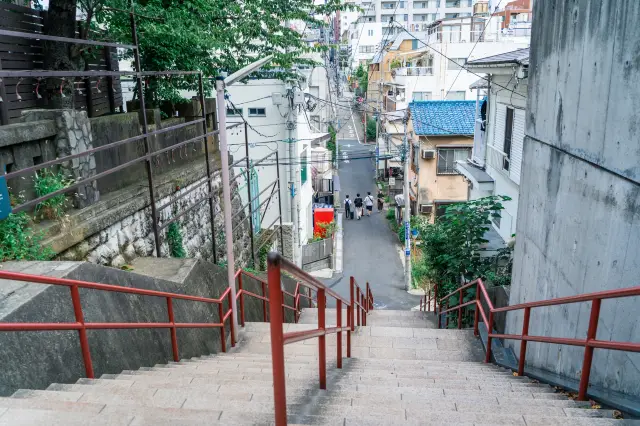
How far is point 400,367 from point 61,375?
339 centimetres

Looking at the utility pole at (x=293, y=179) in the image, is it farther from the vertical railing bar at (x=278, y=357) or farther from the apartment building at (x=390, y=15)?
the apartment building at (x=390, y=15)

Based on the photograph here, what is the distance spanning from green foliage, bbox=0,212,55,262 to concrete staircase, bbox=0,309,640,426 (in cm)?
147

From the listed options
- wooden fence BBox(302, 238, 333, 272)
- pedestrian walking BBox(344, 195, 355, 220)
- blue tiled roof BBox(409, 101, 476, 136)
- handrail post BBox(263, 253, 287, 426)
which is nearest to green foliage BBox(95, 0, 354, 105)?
handrail post BBox(263, 253, 287, 426)

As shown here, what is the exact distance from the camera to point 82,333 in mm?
3596

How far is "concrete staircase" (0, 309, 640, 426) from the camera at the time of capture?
2.81 metres

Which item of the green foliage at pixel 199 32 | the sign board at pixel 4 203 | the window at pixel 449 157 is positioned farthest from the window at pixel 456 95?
the sign board at pixel 4 203

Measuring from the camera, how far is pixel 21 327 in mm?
2992

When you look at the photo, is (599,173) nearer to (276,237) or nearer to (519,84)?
(519,84)

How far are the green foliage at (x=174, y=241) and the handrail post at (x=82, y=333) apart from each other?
3.86 metres

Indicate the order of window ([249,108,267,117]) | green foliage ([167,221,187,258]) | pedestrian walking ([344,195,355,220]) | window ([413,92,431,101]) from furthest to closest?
1. window ([413,92,431,101])
2. pedestrian walking ([344,195,355,220])
3. window ([249,108,267,117])
4. green foliage ([167,221,187,258])

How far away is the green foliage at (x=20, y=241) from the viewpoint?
4.45 meters

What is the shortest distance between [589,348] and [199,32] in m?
8.46

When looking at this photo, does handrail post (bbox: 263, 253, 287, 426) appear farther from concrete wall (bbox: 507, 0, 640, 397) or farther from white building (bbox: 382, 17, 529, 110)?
white building (bbox: 382, 17, 529, 110)

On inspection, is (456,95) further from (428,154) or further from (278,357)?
(278,357)
